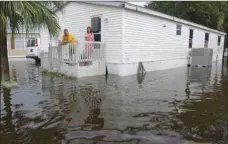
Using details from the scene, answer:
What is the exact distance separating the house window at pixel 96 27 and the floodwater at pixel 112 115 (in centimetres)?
431

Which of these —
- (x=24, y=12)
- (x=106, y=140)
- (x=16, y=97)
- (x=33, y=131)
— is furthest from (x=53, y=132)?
(x=24, y=12)

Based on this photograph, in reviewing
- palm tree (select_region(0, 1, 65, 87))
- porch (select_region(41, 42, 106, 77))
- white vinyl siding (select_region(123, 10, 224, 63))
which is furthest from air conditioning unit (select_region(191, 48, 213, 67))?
palm tree (select_region(0, 1, 65, 87))

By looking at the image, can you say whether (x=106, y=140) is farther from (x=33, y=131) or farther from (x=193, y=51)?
(x=193, y=51)

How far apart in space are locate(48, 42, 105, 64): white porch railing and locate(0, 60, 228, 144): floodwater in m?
2.09

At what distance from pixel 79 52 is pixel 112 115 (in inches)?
200

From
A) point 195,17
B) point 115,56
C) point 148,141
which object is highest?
point 195,17

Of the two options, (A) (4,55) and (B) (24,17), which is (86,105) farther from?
(A) (4,55)

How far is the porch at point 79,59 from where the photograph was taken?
9.41 m

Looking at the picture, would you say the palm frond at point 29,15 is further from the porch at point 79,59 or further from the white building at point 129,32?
the porch at point 79,59

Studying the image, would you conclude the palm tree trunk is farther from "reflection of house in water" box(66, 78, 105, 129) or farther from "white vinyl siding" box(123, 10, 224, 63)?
"white vinyl siding" box(123, 10, 224, 63)

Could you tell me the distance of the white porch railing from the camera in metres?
9.32

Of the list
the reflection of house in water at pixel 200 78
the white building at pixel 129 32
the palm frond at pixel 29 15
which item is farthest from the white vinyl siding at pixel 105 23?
the reflection of house in water at pixel 200 78

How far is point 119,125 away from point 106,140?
26.9 inches

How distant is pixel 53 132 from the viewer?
12.4 feet
